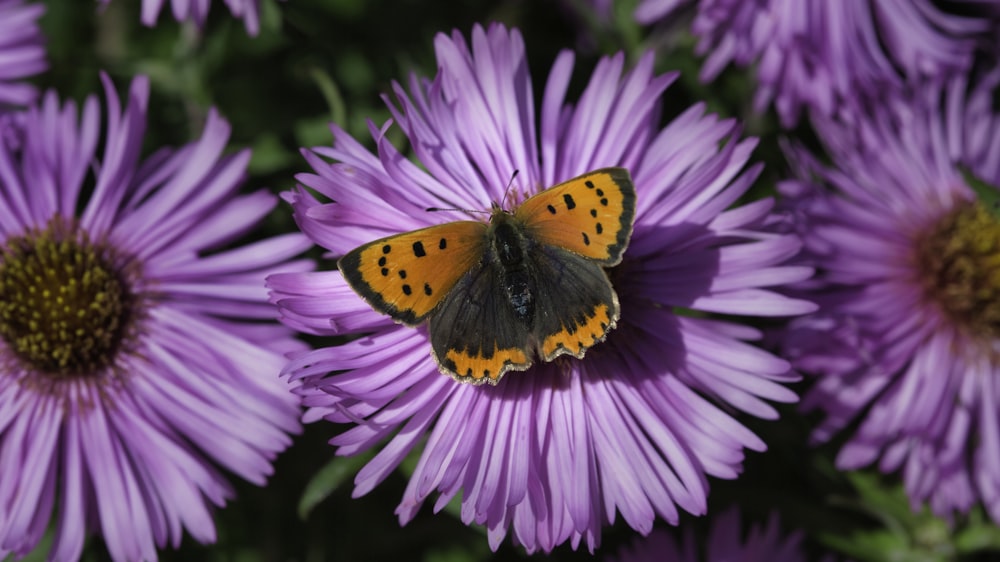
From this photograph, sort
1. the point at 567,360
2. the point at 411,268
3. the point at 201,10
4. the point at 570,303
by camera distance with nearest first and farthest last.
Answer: the point at 411,268 < the point at 570,303 < the point at 567,360 < the point at 201,10

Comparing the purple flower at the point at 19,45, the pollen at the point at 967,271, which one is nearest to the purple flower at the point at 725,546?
the pollen at the point at 967,271

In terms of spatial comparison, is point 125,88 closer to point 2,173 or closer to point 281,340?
point 2,173

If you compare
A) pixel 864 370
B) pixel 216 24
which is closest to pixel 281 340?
pixel 216 24

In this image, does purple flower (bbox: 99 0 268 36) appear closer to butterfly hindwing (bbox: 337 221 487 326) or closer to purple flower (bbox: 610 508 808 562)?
butterfly hindwing (bbox: 337 221 487 326)

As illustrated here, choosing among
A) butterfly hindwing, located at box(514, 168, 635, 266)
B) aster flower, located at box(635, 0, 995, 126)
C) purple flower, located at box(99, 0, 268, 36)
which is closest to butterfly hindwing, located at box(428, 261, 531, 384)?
butterfly hindwing, located at box(514, 168, 635, 266)

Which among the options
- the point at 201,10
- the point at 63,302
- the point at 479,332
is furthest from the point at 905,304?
the point at 63,302

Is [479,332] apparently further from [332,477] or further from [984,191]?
[984,191]

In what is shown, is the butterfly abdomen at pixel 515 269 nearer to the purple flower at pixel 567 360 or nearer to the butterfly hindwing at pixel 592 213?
the butterfly hindwing at pixel 592 213
